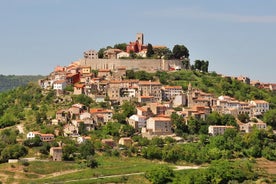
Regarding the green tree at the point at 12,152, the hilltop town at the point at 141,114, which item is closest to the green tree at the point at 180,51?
the hilltop town at the point at 141,114

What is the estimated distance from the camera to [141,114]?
72.4 metres

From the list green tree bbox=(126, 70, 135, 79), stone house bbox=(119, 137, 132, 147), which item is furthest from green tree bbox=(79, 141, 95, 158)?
green tree bbox=(126, 70, 135, 79)

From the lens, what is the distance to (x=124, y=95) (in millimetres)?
77812

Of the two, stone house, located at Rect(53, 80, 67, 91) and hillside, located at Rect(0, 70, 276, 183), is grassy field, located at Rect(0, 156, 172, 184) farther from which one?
stone house, located at Rect(53, 80, 67, 91)

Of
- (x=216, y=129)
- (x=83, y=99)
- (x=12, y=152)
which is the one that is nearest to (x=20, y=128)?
(x=12, y=152)

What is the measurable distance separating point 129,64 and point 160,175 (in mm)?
30888

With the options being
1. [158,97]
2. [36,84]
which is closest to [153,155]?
[158,97]

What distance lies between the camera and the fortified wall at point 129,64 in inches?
3408

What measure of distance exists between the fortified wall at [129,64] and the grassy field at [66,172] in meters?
26.1

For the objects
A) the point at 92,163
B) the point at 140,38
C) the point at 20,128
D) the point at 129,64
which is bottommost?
the point at 92,163

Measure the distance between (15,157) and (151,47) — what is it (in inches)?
1340

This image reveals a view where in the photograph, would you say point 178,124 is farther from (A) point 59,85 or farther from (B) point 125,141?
(A) point 59,85

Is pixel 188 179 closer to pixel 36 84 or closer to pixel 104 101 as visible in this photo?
pixel 104 101

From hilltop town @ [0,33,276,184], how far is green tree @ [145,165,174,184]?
4.70 m
